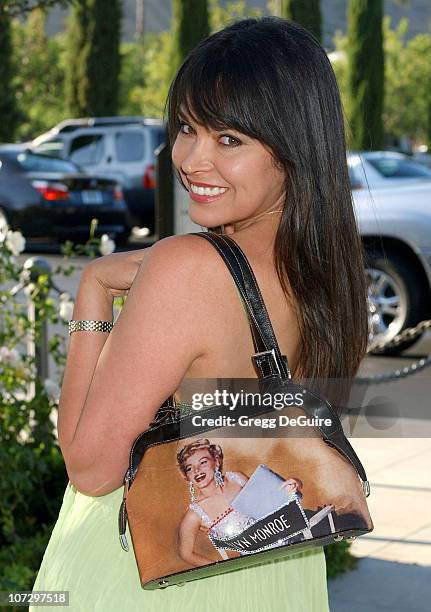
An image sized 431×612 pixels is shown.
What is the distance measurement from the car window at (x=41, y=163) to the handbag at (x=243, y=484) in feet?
51.3

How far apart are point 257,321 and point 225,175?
0.25 metres

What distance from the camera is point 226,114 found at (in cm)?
170

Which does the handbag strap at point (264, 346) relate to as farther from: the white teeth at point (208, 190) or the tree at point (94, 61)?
the tree at point (94, 61)

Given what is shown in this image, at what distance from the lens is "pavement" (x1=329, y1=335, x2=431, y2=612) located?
4.32 meters

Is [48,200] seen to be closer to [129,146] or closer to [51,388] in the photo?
[129,146]

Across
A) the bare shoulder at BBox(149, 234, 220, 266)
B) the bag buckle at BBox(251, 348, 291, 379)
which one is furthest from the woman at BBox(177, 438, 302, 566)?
the bare shoulder at BBox(149, 234, 220, 266)

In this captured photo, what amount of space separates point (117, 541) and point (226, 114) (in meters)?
0.67

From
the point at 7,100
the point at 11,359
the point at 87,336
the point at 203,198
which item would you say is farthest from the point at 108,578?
the point at 7,100

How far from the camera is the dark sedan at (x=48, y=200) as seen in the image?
16594mm

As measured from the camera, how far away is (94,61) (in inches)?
1104

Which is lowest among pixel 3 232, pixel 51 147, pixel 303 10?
pixel 51 147

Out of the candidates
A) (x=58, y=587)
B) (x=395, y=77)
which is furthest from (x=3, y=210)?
(x=395, y=77)

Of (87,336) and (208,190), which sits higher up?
(208,190)

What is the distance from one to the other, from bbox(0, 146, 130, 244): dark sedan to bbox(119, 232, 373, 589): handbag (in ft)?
48.9
